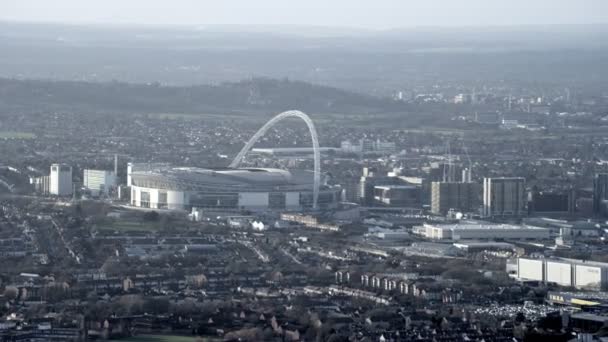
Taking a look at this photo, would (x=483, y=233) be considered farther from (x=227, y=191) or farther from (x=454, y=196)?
(x=227, y=191)

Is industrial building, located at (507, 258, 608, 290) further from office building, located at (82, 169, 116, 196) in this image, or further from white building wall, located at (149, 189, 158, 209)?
office building, located at (82, 169, 116, 196)

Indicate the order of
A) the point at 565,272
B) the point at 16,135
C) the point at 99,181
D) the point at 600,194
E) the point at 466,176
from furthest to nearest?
the point at 16,135
the point at 466,176
the point at 99,181
the point at 600,194
the point at 565,272

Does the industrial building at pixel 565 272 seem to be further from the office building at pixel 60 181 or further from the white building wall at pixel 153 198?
the office building at pixel 60 181

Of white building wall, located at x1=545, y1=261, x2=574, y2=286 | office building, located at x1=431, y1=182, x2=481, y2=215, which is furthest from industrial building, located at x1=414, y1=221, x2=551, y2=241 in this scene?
white building wall, located at x1=545, y1=261, x2=574, y2=286

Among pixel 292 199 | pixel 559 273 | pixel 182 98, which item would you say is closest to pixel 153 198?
A: pixel 292 199

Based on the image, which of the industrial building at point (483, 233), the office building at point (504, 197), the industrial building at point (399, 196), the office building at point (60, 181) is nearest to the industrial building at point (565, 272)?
the industrial building at point (483, 233)

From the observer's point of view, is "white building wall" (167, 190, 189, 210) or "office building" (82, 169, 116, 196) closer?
"white building wall" (167, 190, 189, 210)
